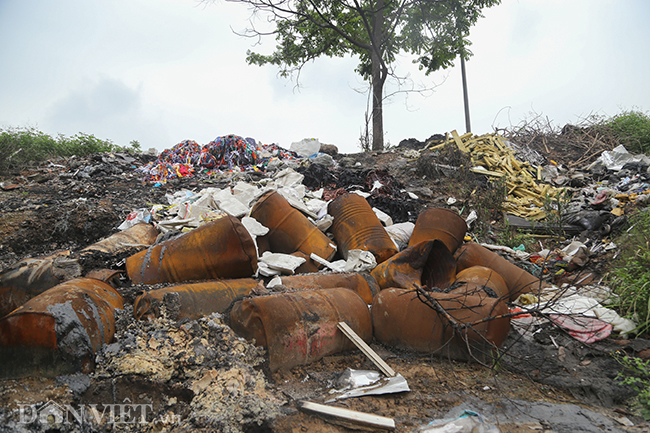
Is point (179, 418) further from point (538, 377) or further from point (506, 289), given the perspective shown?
point (506, 289)

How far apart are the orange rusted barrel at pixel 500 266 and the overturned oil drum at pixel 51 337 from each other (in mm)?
3489

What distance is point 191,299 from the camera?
8.58 feet

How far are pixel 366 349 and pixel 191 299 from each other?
133cm

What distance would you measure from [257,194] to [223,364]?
10.3ft

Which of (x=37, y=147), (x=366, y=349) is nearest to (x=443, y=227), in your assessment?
A: (x=366, y=349)

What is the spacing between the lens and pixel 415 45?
41.2ft

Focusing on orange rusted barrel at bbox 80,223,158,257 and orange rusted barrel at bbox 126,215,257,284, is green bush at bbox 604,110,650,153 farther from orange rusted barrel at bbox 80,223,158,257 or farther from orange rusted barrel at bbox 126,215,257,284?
orange rusted barrel at bbox 80,223,158,257

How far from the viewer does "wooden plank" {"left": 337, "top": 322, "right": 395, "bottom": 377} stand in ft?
7.68

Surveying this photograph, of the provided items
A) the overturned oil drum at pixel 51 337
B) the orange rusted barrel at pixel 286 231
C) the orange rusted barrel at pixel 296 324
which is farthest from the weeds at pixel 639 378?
the overturned oil drum at pixel 51 337

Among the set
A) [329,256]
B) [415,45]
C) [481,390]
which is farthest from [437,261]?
[415,45]

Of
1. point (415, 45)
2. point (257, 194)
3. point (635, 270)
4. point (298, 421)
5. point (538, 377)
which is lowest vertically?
point (538, 377)

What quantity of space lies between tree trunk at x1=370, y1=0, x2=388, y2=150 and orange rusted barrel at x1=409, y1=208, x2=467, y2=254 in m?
7.51

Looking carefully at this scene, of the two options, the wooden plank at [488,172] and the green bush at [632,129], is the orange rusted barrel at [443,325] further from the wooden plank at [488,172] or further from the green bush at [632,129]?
the green bush at [632,129]

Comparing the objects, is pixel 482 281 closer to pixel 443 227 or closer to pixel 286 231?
pixel 443 227
